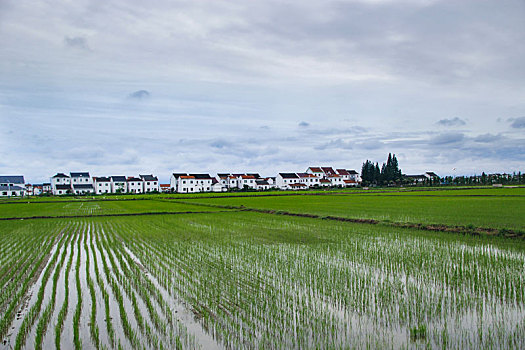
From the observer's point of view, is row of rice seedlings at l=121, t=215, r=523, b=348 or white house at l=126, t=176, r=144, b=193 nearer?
row of rice seedlings at l=121, t=215, r=523, b=348

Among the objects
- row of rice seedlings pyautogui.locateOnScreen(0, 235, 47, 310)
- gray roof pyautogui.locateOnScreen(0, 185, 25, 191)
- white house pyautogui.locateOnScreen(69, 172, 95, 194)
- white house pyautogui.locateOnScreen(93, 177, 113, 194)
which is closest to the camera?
row of rice seedlings pyautogui.locateOnScreen(0, 235, 47, 310)

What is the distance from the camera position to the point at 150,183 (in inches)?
4488

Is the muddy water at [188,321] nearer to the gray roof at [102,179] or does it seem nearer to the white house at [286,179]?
the white house at [286,179]

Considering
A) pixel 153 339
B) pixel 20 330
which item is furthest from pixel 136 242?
pixel 153 339

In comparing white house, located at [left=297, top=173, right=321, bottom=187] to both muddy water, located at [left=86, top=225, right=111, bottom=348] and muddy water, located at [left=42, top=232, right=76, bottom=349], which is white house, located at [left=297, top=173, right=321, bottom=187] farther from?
muddy water, located at [left=86, top=225, right=111, bottom=348]

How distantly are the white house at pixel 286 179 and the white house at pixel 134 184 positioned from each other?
131 ft

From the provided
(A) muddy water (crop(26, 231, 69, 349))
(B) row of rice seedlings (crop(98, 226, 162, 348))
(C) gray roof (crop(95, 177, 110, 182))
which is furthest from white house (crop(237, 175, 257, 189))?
(A) muddy water (crop(26, 231, 69, 349))

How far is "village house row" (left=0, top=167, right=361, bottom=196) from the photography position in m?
102

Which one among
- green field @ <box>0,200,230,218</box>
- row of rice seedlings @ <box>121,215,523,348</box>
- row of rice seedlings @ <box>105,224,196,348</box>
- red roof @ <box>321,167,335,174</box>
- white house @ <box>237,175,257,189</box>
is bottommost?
green field @ <box>0,200,230,218</box>

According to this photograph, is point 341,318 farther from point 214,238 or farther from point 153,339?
point 214,238

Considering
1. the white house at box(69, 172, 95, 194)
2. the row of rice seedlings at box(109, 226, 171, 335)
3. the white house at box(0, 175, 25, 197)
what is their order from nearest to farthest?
the row of rice seedlings at box(109, 226, 171, 335) < the white house at box(0, 175, 25, 197) < the white house at box(69, 172, 95, 194)

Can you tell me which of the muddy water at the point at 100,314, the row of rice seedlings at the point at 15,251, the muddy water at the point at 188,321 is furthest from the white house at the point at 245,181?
the muddy water at the point at 188,321

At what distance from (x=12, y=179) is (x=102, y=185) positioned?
71.7 ft

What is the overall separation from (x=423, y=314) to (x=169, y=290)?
487 cm
